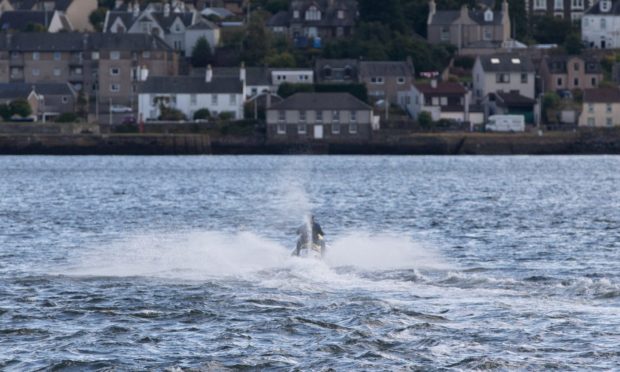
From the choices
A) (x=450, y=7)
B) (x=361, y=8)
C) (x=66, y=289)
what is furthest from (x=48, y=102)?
(x=66, y=289)

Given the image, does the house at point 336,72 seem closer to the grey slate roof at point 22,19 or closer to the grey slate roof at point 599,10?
the grey slate roof at point 599,10

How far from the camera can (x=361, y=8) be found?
16838 cm

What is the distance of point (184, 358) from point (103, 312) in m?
4.95

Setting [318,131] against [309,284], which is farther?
[318,131]

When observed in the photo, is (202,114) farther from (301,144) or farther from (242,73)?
(301,144)

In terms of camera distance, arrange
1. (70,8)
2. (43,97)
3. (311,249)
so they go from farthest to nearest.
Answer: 1. (70,8)
2. (43,97)
3. (311,249)

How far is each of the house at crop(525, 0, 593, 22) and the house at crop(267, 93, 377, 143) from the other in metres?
48.0

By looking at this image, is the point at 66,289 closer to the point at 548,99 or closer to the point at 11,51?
the point at 548,99

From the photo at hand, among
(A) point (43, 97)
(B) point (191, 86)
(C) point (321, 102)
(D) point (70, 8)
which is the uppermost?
(D) point (70, 8)

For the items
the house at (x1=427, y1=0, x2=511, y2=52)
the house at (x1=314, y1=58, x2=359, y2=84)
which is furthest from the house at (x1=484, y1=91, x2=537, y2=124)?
the house at (x1=427, y1=0, x2=511, y2=52)

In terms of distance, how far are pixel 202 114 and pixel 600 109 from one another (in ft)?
109

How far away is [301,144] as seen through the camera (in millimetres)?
136750

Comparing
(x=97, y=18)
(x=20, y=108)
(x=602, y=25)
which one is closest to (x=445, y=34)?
(x=602, y=25)

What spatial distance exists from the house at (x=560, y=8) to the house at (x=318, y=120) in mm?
47964
